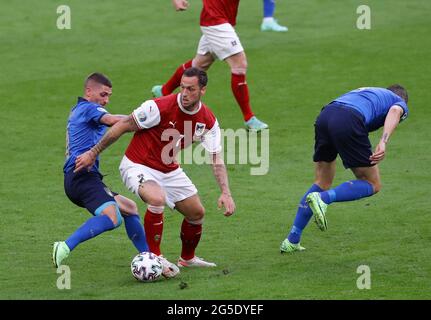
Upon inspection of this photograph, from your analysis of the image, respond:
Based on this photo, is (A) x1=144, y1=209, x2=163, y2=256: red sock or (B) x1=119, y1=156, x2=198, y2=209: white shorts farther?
(B) x1=119, y1=156, x2=198, y2=209: white shorts

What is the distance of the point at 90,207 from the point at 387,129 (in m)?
2.78

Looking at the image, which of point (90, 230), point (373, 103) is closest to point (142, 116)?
point (90, 230)

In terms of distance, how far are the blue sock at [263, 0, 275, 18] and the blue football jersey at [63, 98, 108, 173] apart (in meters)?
10.8

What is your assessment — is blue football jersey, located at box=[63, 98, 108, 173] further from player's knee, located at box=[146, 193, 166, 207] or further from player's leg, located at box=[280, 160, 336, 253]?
player's leg, located at box=[280, 160, 336, 253]

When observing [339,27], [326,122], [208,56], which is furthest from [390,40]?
[326,122]

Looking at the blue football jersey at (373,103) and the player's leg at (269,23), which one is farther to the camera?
the player's leg at (269,23)

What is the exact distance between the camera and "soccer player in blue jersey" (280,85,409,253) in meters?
9.15

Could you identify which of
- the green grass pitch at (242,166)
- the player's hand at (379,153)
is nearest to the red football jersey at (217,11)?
the green grass pitch at (242,166)

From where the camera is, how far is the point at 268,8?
768 inches

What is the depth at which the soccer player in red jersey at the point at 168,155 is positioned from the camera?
8.84 metres

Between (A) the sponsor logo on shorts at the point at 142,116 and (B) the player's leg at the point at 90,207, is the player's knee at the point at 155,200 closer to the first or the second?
(B) the player's leg at the point at 90,207

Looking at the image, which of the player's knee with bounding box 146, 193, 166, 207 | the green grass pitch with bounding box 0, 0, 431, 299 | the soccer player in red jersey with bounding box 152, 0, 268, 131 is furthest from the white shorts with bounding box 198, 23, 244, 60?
the player's knee with bounding box 146, 193, 166, 207

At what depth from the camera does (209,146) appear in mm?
9211

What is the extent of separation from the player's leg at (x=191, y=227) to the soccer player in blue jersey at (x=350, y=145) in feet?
3.03
